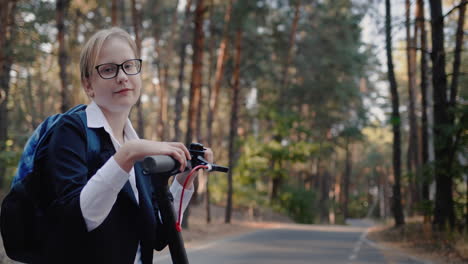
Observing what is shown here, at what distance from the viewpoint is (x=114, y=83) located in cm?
190

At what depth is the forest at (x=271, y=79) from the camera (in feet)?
53.9

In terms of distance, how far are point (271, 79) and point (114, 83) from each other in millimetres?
39879

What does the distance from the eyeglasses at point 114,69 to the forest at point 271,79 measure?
12.9 meters

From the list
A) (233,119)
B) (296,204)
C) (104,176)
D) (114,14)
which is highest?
(114,14)

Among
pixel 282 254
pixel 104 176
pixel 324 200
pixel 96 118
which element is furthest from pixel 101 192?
pixel 324 200

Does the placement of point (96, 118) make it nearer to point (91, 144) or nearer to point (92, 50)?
point (91, 144)

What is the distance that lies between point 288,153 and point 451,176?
69.1 ft

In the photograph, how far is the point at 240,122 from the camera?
50.4 metres

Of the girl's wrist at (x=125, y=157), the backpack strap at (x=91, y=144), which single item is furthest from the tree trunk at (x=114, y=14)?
the girl's wrist at (x=125, y=157)

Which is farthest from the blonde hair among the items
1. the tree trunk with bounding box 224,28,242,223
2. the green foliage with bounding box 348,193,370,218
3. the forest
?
the green foliage with bounding box 348,193,370,218

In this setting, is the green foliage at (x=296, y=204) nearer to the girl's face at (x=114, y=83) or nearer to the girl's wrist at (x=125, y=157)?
the girl's face at (x=114, y=83)

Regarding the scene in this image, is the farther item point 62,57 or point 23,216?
point 62,57

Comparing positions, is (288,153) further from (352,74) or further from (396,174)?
(396,174)

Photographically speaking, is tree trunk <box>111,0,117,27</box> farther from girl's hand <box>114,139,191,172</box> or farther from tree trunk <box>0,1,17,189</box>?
girl's hand <box>114,139,191,172</box>
